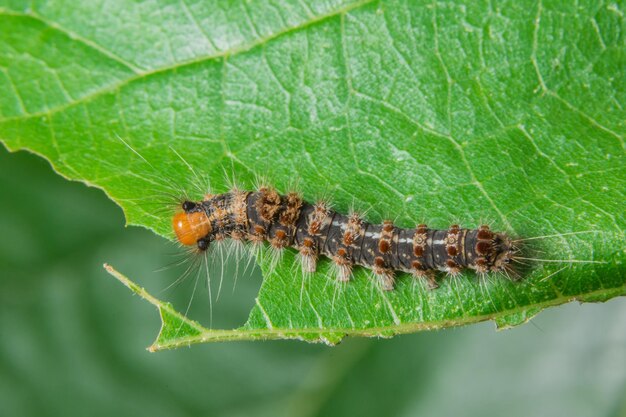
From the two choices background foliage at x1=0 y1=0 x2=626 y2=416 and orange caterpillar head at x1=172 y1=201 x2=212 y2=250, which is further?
orange caterpillar head at x1=172 y1=201 x2=212 y2=250

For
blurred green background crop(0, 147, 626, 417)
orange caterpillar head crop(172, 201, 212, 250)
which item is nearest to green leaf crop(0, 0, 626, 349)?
orange caterpillar head crop(172, 201, 212, 250)

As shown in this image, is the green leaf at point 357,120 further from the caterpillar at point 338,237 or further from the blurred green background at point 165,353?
the blurred green background at point 165,353

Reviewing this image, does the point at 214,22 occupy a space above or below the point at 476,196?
above

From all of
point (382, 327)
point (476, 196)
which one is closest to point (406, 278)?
point (382, 327)

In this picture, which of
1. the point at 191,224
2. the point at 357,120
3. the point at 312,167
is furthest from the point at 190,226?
the point at 357,120

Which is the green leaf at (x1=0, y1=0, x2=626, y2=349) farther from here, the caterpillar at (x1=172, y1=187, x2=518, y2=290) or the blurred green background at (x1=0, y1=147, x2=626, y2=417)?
the blurred green background at (x1=0, y1=147, x2=626, y2=417)

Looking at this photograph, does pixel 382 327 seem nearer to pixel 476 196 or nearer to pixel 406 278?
pixel 406 278

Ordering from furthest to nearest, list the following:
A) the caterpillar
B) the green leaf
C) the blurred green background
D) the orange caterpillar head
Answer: the blurred green background
the orange caterpillar head
the caterpillar
the green leaf
